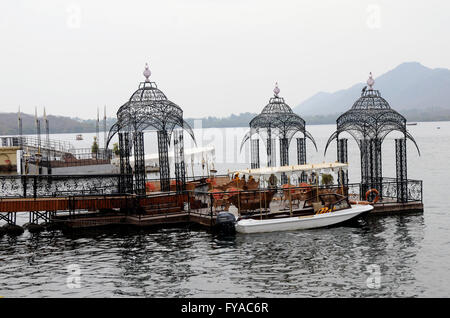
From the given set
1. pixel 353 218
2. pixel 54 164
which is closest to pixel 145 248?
pixel 353 218

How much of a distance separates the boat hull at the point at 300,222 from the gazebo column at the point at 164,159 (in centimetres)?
635

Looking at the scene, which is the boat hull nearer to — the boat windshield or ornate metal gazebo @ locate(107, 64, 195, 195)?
the boat windshield

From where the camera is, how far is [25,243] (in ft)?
79.8

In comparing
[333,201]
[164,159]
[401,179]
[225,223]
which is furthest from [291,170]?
[164,159]

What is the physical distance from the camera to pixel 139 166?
1126 inches

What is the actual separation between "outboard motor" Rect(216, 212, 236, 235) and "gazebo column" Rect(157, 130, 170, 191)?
5.67m

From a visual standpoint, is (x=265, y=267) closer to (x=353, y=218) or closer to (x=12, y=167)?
(x=353, y=218)

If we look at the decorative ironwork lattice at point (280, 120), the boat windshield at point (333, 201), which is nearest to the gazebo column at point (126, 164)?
the boat windshield at point (333, 201)

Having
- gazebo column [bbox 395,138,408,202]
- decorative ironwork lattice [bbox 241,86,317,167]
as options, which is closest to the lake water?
gazebo column [bbox 395,138,408,202]

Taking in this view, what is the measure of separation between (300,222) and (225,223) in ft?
11.8

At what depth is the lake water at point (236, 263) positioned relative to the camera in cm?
1716

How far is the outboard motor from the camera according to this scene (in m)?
24.4
